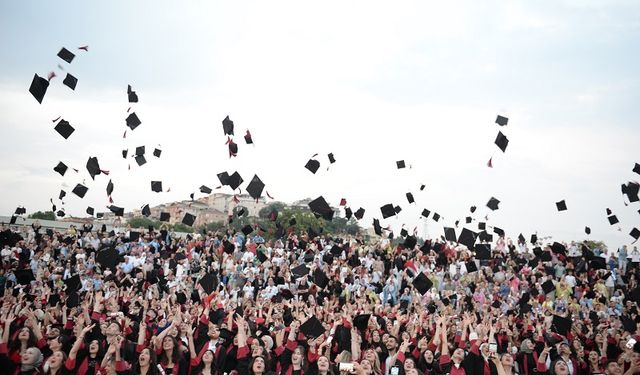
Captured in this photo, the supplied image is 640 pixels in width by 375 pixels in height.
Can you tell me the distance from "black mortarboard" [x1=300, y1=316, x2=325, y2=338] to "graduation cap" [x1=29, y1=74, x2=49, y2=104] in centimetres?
669

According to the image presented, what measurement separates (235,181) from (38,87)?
6352mm

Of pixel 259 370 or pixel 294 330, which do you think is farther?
pixel 294 330

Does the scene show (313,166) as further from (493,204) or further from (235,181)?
(493,204)

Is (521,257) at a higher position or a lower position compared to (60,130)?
lower

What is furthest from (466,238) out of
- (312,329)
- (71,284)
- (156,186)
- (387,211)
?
(156,186)

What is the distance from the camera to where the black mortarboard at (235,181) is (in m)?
14.6

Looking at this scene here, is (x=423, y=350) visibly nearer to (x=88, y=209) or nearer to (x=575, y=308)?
(x=575, y=308)

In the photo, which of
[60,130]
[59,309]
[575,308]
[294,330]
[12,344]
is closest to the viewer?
[12,344]

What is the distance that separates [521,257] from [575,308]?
6.09 metres

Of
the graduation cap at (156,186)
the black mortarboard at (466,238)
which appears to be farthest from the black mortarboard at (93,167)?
the black mortarboard at (466,238)

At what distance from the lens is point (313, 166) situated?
47.3ft

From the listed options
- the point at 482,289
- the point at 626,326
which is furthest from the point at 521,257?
the point at 626,326

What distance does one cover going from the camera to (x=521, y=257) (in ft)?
65.6

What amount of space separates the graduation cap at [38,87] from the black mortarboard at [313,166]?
7042 millimetres
